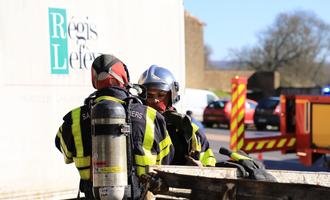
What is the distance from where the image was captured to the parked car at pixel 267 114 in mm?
23484

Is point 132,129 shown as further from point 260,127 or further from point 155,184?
point 260,127

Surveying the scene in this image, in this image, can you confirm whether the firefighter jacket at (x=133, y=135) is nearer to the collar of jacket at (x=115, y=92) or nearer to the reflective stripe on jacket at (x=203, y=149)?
the collar of jacket at (x=115, y=92)

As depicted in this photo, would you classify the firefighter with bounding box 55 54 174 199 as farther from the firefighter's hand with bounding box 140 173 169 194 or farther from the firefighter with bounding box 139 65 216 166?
the firefighter with bounding box 139 65 216 166

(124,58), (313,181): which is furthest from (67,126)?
(124,58)

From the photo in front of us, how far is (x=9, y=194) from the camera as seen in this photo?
4672mm

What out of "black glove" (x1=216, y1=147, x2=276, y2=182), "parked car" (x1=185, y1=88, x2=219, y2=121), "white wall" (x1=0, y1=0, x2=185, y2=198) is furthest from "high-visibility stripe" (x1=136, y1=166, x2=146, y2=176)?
"parked car" (x1=185, y1=88, x2=219, y2=121)

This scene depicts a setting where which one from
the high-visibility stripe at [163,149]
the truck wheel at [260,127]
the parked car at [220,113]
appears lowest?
the truck wheel at [260,127]

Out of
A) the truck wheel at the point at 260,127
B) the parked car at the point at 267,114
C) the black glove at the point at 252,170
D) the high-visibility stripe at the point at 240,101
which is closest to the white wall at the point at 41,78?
the black glove at the point at 252,170

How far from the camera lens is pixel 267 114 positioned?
23688mm

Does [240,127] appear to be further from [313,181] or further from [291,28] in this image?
[291,28]

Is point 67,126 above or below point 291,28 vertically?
below

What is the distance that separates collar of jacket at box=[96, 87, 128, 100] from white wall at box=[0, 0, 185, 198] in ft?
5.81

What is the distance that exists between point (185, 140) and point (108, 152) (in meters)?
1.02

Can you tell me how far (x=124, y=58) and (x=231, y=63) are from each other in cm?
6018
